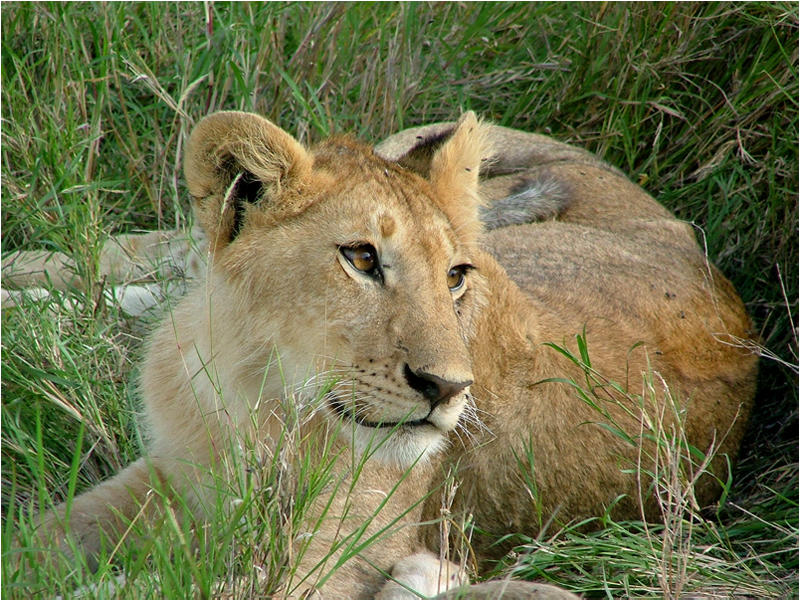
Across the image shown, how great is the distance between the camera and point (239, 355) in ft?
8.19

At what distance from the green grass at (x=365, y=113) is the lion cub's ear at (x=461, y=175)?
1.06 m

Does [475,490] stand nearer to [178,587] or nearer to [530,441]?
[530,441]

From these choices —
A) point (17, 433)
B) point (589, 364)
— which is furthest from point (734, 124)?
point (17, 433)

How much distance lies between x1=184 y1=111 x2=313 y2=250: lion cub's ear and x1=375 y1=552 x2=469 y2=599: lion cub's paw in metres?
0.99

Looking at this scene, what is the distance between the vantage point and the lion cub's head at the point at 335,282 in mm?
2281

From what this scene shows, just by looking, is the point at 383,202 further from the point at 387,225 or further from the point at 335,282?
the point at 335,282

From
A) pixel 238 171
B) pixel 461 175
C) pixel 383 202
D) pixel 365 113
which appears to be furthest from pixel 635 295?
pixel 365 113

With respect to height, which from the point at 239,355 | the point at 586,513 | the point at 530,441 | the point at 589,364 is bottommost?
the point at 586,513

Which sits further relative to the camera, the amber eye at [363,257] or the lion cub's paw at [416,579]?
the lion cub's paw at [416,579]

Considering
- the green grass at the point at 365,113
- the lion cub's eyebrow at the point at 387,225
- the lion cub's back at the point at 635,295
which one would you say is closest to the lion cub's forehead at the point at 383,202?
the lion cub's eyebrow at the point at 387,225

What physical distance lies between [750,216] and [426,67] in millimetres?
1642

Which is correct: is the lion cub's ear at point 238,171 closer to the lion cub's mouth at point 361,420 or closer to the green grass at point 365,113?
the lion cub's mouth at point 361,420

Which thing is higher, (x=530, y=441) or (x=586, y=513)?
(x=530, y=441)

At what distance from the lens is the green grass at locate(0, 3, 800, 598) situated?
129 inches
